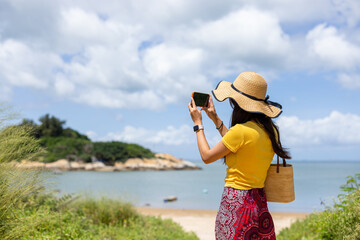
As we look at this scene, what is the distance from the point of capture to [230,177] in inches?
85.9

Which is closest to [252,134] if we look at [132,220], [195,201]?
[132,220]

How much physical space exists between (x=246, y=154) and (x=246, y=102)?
36 centimetres

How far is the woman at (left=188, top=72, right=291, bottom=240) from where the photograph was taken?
83.4 inches

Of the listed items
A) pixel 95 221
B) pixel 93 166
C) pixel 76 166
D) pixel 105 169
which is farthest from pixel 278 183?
pixel 76 166

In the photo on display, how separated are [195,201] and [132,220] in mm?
10710

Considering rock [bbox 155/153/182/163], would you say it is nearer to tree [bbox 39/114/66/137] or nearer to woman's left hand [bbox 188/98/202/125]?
tree [bbox 39/114/66/137]

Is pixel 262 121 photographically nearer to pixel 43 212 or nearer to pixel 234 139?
pixel 234 139

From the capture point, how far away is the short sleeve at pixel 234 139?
2.07m

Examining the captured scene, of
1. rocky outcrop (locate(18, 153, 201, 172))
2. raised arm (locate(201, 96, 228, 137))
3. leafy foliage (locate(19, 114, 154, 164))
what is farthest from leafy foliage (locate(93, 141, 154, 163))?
raised arm (locate(201, 96, 228, 137))

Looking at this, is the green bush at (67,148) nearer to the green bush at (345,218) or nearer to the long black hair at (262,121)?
the green bush at (345,218)

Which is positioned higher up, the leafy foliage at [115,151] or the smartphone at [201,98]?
the leafy foliage at [115,151]

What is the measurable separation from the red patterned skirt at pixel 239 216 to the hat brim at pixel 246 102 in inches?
20.2

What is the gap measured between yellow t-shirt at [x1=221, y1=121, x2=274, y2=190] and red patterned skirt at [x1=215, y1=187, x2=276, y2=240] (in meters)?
0.05

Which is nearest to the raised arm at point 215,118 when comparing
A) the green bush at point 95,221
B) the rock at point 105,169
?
the green bush at point 95,221
